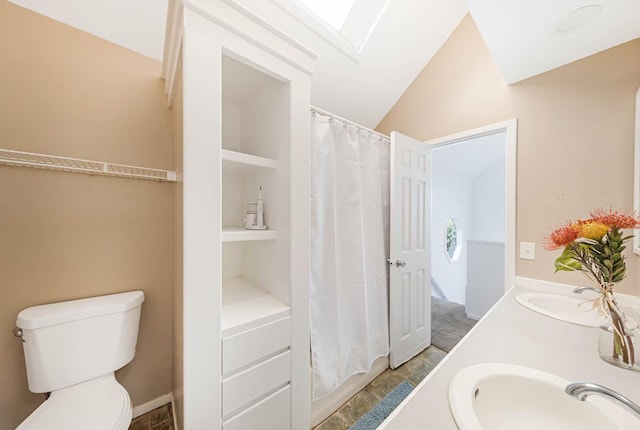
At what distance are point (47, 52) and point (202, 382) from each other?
1.85 m

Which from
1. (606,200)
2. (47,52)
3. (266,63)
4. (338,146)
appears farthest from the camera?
(338,146)

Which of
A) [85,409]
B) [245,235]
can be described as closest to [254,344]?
[245,235]

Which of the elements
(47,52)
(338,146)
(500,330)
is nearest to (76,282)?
(47,52)

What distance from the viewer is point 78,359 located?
114cm

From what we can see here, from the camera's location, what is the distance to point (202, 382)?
0.90 meters

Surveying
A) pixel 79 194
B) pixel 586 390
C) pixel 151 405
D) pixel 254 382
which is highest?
pixel 79 194

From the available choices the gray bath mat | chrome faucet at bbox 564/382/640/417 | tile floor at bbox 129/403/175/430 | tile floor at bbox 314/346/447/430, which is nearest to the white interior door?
tile floor at bbox 314/346/447/430

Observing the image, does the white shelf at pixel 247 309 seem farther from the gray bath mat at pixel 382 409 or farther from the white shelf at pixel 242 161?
the gray bath mat at pixel 382 409

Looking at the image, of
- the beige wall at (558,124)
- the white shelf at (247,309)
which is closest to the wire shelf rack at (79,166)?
the white shelf at (247,309)

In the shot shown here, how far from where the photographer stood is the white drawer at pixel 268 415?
3.26ft

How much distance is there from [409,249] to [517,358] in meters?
1.30

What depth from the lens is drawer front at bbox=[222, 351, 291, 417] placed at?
0.96 meters

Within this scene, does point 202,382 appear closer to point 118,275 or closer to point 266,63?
point 118,275

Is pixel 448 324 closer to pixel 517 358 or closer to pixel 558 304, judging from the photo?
pixel 558 304
